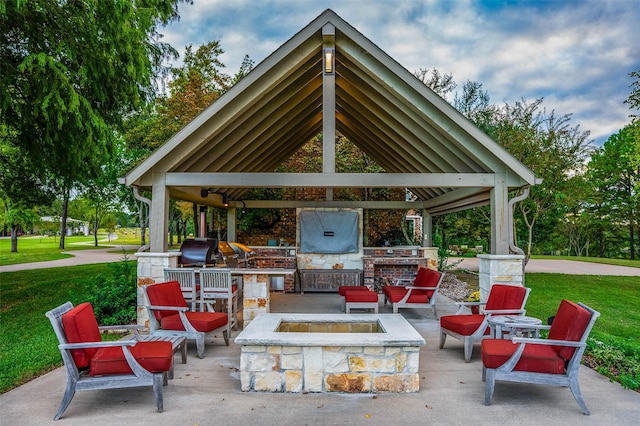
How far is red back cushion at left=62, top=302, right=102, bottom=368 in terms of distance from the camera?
3.04m

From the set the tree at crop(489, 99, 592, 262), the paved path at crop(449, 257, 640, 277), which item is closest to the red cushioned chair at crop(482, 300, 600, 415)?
the tree at crop(489, 99, 592, 262)

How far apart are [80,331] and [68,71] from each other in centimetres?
450

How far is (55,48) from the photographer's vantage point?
5.68 metres

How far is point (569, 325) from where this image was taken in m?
3.34

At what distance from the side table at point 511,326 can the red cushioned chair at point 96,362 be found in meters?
3.34

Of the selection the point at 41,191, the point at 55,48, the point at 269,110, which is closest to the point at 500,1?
the point at 269,110

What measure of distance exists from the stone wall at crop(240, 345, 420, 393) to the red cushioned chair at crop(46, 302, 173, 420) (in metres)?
0.74

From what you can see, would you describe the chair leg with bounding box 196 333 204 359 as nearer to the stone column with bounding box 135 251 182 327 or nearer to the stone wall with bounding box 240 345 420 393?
the stone wall with bounding box 240 345 420 393

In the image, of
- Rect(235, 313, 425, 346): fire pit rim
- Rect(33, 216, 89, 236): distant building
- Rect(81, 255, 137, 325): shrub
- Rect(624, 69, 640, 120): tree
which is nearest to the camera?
Rect(235, 313, 425, 346): fire pit rim

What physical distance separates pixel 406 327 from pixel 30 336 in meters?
5.48

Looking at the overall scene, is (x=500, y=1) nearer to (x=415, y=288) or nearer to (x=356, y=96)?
(x=356, y=96)

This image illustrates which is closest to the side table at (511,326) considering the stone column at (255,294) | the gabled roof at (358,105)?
the gabled roof at (358,105)

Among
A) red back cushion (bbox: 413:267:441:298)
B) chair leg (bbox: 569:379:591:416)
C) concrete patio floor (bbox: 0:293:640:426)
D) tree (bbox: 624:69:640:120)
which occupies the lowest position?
concrete patio floor (bbox: 0:293:640:426)

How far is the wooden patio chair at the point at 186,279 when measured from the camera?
17.9ft
